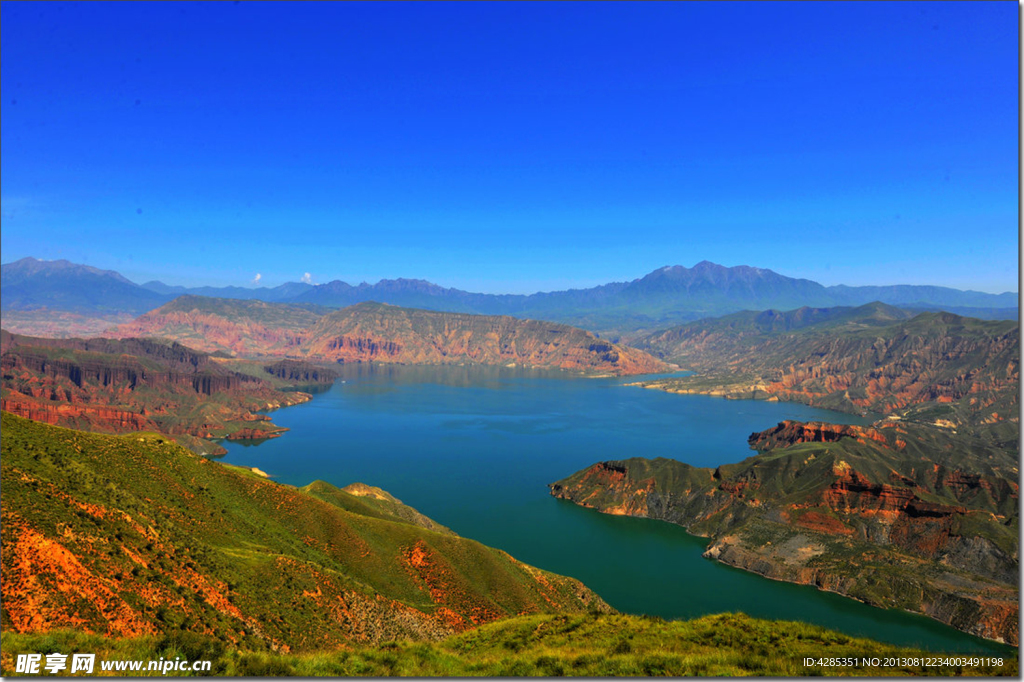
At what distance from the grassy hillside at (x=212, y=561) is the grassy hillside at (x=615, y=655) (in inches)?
322

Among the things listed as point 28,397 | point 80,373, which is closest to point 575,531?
point 28,397

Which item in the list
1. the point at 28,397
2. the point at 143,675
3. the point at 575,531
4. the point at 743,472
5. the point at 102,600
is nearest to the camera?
the point at 143,675

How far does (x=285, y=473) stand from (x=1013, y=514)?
149667 mm

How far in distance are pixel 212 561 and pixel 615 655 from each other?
100 ft

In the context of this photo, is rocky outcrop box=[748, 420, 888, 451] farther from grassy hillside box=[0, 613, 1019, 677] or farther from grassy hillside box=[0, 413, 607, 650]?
grassy hillside box=[0, 613, 1019, 677]

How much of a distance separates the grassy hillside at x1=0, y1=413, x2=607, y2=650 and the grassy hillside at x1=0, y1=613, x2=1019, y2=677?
818cm

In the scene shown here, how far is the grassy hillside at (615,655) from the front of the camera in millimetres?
19297

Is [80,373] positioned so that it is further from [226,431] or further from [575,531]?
[575,531]

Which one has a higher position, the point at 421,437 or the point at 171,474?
the point at 171,474

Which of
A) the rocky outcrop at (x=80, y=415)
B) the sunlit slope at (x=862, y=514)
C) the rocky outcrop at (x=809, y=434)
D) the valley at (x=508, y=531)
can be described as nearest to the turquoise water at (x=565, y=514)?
the valley at (x=508, y=531)

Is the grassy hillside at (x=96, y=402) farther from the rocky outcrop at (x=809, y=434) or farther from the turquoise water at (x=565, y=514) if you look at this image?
the rocky outcrop at (x=809, y=434)

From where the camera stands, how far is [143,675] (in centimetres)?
1755

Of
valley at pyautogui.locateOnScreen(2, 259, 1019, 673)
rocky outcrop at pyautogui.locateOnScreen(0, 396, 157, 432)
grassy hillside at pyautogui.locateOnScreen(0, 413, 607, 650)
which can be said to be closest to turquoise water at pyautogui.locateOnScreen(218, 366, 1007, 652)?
valley at pyautogui.locateOnScreen(2, 259, 1019, 673)

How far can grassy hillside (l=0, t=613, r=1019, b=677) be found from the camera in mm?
19297
